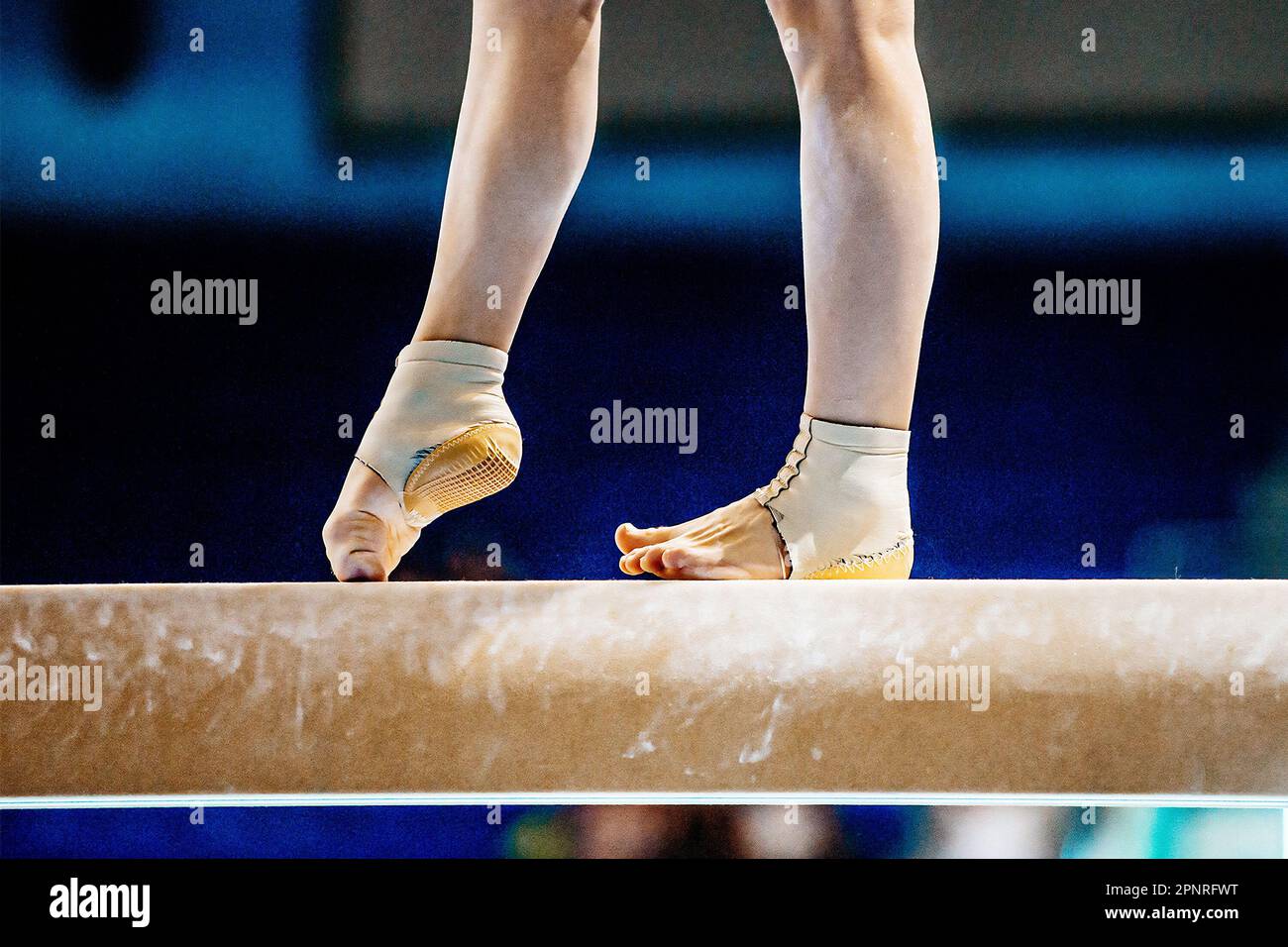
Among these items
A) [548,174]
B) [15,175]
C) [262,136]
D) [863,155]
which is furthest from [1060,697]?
[15,175]

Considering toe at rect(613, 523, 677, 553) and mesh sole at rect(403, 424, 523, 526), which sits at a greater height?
mesh sole at rect(403, 424, 523, 526)

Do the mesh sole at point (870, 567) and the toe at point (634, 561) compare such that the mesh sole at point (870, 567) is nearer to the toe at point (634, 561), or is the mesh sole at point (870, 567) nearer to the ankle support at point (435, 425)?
the toe at point (634, 561)

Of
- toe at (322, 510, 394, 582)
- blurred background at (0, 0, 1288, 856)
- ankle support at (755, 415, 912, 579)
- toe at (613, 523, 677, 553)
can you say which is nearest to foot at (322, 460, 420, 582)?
toe at (322, 510, 394, 582)

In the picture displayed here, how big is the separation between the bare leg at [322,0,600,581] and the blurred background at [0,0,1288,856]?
26.7 inches

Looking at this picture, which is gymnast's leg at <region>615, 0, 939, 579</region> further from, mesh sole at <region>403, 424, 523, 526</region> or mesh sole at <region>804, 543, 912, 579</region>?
mesh sole at <region>403, 424, 523, 526</region>

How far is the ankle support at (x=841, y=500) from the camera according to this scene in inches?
34.7

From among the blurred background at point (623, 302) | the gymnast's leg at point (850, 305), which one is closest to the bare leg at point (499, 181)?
the gymnast's leg at point (850, 305)

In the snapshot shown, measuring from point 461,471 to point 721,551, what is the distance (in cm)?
22

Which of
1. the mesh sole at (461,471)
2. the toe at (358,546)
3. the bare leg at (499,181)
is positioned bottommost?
the toe at (358,546)

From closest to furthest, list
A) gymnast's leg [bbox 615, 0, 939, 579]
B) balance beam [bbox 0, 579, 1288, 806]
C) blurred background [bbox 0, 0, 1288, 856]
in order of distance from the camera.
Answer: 1. balance beam [bbox 0, 579, 1288, 806]
2. gymnast's leg [bbox 615, 0, 939, 579]
3. blurred background [bbox 0, 0, 1288, 856]

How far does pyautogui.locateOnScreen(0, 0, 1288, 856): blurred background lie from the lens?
1581mm

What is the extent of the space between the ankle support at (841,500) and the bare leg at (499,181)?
27cm

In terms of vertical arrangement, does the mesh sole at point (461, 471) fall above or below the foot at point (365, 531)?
above

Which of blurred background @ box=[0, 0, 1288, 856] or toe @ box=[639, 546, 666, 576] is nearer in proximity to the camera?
toe @ box=[639, 546, 666, 576]
